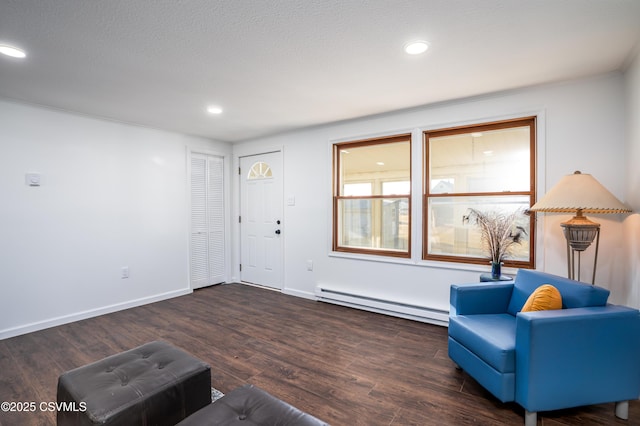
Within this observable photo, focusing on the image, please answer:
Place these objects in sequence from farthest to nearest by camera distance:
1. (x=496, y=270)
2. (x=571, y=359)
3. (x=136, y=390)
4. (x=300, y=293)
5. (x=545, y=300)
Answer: (x=300, y=293) < (x=496, y=270) < (x=545, y=300) < (x=571, y=359) < (x=136, y=390)

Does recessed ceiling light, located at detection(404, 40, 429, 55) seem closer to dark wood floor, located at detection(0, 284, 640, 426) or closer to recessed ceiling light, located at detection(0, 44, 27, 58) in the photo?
dark wood floor, located at detection(0, 284, 640, 426)

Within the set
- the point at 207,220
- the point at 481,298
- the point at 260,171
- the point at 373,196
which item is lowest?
the point at 481,298

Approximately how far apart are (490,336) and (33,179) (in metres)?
4.56

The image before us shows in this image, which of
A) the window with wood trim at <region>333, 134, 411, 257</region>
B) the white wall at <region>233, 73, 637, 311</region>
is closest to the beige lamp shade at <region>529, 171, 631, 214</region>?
the white wall at <region>233, 73, 637, 311</region>

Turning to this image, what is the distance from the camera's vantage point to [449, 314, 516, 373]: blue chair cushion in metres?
1.84

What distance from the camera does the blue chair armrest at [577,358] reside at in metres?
1.75

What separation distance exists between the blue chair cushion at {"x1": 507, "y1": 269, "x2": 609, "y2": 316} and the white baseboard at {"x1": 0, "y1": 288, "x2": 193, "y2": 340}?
4.26 meters

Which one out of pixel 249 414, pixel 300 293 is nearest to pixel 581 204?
pixel 249 414

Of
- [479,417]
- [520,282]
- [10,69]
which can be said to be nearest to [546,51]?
[520,282]

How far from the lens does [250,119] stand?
3.93m

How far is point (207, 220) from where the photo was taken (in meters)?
4.98

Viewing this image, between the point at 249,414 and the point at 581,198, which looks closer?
the point at 249,414

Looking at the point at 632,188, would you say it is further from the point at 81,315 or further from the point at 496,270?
the point at 81,315

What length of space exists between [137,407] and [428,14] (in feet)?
8.65
